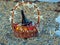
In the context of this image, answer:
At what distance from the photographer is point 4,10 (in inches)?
62.6

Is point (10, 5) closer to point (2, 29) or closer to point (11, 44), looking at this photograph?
point (2, 29)

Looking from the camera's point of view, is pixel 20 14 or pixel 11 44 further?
pixel 20 14

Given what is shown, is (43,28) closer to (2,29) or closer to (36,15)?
(36,15)

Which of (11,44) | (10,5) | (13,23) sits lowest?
(11,44)

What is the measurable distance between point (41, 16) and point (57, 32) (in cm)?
18

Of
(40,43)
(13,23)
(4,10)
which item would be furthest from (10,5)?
(40,43)

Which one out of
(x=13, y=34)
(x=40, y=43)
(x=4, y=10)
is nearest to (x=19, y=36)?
(x=13, y=34)

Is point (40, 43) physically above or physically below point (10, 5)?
below

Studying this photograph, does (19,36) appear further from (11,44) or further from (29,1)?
(29,1)

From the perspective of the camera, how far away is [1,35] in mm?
1460

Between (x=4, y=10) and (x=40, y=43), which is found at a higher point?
(x=4, y=10)

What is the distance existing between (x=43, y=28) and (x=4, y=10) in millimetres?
350

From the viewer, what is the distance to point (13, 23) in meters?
1.48

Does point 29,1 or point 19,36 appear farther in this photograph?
point 29,1
